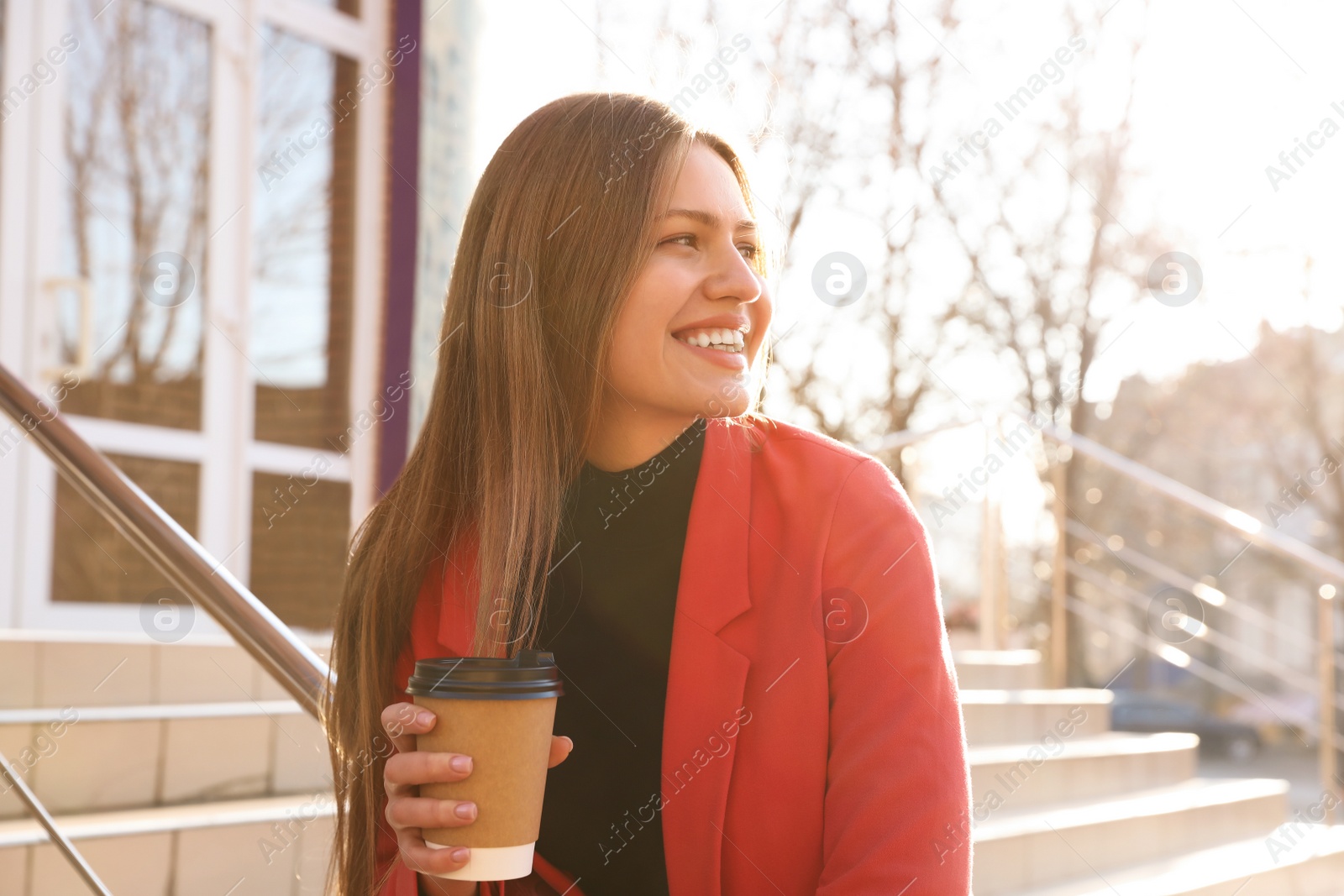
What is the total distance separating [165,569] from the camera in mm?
1975

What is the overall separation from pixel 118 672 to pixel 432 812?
2.34 m

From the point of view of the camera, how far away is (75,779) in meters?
2.61

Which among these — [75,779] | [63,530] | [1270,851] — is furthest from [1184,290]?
[75,779]

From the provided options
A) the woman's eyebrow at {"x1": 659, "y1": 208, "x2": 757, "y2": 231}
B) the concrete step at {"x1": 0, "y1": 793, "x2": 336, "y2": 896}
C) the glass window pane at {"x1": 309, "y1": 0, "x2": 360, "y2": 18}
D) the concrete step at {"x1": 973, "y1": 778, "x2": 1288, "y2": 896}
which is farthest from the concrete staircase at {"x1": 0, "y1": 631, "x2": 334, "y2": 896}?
the glass window pane at {"x1": 309, "y1": 0, "x2": 360, "y2": 18}

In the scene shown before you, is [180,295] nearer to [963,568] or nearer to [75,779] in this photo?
[75,779]

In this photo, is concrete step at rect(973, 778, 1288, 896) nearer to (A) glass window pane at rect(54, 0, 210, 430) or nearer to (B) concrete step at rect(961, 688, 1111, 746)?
(B) concrete step at rect(961, 688, 1111, 746)

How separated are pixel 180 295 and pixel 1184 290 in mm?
7594

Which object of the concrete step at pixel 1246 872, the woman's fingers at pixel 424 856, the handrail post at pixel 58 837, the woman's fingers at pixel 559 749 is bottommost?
the concrete step at pixel 1246 872

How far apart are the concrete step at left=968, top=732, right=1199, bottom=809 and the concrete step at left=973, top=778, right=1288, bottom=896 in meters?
0.05

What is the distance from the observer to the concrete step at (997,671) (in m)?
4.88

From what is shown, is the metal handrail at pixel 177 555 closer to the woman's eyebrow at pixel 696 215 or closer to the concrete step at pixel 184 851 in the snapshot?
the concrete step at pixel 184 851

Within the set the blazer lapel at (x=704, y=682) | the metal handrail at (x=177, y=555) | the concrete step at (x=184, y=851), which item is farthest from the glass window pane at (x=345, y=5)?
the blazer lapel at (x=704, y=682)

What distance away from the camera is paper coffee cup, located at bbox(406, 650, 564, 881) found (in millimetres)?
1091

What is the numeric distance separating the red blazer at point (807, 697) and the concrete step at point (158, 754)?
1.32 meters
